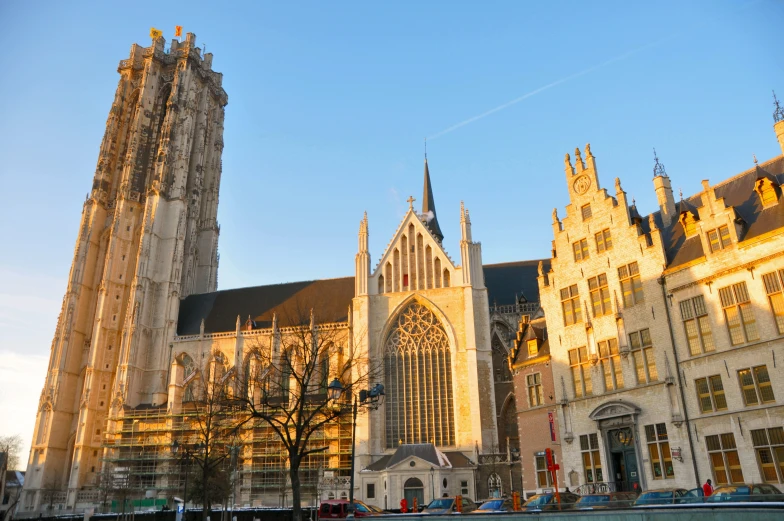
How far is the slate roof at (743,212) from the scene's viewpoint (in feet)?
66.3

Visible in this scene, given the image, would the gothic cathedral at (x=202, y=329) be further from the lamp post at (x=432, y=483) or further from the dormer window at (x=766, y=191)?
the dormer window at (x=766, y=191)

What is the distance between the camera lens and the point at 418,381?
39281 millimetres

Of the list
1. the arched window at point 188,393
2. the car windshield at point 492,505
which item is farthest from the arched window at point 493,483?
the arched window at point 188,393

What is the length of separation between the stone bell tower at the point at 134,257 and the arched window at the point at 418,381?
19934mm

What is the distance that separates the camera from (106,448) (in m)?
45.2

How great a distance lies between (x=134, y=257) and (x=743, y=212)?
4751 cm

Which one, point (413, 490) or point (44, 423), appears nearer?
point (413, 490)

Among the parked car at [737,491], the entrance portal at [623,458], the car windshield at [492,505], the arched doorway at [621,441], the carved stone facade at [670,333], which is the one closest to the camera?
the parked car at [737,491]

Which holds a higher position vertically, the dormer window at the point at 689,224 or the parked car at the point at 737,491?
the dormer window at the point at 689,224

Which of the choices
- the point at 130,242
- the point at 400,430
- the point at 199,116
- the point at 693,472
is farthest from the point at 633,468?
the point at 199,116

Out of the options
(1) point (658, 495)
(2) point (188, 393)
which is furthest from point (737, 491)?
(2) point (188, 393)

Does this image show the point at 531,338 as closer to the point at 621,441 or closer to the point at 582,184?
the point at 621,441

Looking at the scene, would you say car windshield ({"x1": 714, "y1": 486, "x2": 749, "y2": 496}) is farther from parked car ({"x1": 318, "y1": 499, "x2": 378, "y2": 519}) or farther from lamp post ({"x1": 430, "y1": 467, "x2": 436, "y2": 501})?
lamp post ({"x1": 430, "y1": 467, "x2": 436, "y2": 501})

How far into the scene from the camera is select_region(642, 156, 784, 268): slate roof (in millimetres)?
20203
